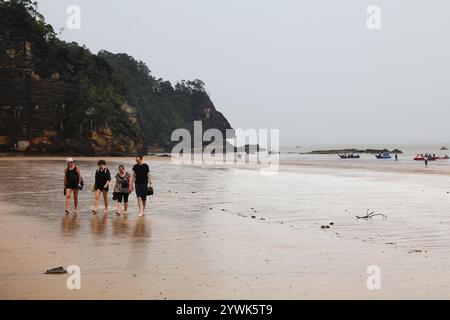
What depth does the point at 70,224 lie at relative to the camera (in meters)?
13.4

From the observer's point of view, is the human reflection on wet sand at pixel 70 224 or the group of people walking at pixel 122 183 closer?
the human reflection on wet sand at pixel 70 224

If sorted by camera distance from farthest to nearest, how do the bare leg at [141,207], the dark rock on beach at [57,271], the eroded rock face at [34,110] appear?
the eroded rock face at [34,110] < the bare leg at [141,207] < the dark rock on beach at [57,271]

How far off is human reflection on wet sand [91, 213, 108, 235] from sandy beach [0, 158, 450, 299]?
3 centimetres

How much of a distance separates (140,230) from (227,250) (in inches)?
130

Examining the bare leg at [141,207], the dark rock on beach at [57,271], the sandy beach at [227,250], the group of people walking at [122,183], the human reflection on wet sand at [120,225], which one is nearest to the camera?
the sandy beach at [227,250]

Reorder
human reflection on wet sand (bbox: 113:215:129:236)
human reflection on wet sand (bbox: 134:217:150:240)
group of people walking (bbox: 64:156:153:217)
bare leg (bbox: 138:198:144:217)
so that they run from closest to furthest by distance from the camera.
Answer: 1. human reflection on wet sand (bbox: 134:217:150:240)
2. human reflection on wet sand (bbox: 113:215:129:236)
3. bare leg (bbox: 138:198:144:217)
4. group of people walking (bbox: 64:156:153:217)

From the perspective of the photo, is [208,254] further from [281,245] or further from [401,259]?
[401,259]

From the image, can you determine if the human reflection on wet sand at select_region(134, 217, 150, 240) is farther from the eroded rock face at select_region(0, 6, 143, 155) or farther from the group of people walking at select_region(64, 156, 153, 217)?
the eroded rock face at select_region(0, 6, 143, 155)

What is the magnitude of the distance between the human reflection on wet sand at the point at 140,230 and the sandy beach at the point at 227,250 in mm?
26

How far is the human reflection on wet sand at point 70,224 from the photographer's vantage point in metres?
12.3

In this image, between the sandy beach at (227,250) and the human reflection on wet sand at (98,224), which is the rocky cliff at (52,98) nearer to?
the sandy beach at (227,250)

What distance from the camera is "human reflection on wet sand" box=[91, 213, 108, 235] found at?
12.3 metres

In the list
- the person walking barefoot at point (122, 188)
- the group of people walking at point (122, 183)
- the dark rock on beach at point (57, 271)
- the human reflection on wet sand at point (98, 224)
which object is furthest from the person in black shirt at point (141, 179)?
the dark rock on beach at point (57, 271)

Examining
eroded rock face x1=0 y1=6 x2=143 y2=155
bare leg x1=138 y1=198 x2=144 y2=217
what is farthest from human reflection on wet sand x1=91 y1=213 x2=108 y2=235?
eroded rock face x1=0 y1=6 x2=143 y2=155
